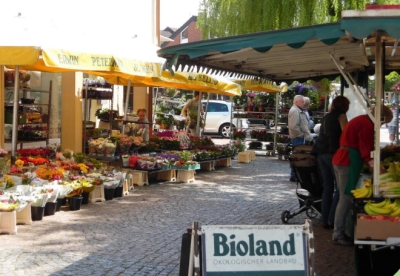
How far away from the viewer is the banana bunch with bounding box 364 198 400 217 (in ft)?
21.9

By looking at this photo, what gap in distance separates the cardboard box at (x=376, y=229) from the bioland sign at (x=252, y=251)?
1.29 m

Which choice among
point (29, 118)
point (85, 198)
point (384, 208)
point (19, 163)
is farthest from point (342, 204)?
point (29, 118)

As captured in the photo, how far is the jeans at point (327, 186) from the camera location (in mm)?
9758

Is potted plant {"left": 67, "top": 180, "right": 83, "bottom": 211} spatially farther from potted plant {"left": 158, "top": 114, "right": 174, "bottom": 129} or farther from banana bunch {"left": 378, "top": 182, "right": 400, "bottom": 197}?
potted plant {"left": 158, "top": 114, "right": 174, "bottom": 129}

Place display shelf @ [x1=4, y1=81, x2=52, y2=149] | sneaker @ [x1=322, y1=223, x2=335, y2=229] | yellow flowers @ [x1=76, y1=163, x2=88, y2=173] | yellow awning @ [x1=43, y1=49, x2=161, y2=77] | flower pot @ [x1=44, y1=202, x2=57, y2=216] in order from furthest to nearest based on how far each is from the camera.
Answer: display shelf @ [x1=4, y1=81, x2=52, y2=149] < yellow flowers @ [x1=76, y1=163, x2=88, y2=173] < yellow awning @ [x1=43, y1=49, x2=161, y2=77] < flower pot @ [x1=44, y1=202, x2=57, y2=216] < sneaker @ [x1=322, y1=223, x2=335, y2=229]

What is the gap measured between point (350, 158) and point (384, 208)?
1.81 meters

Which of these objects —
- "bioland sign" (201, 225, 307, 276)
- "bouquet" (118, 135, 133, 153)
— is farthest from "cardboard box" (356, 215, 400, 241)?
"bouquet" (118, 135, 133, 153)

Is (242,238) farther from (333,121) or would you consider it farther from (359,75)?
(359,75)

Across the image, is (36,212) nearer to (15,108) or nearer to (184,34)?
(15,108)

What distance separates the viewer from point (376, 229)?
6.50 meters

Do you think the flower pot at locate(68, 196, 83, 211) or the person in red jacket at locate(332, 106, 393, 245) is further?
the flower pot at locate(68, 196, 83, 211)

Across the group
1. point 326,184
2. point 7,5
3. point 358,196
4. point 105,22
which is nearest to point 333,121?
point 326,184

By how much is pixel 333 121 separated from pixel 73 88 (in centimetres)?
826

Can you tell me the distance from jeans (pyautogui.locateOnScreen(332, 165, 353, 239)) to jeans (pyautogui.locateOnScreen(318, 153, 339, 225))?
787mm
